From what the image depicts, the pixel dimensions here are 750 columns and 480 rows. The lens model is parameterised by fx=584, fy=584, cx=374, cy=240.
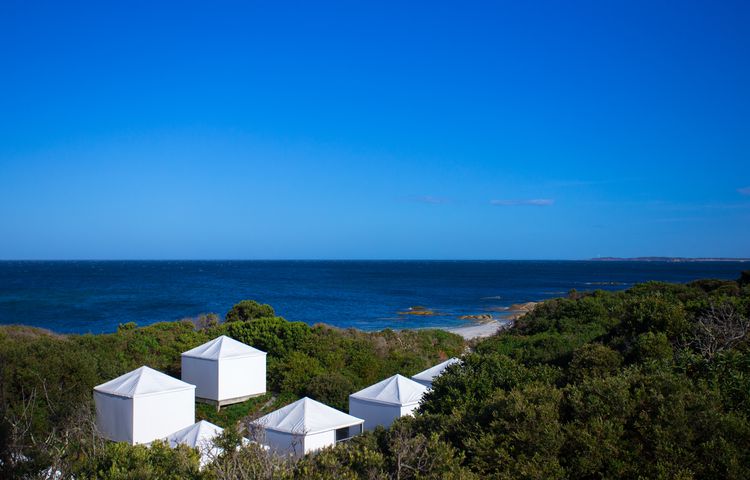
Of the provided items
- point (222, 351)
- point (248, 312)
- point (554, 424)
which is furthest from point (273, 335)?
point (554, 424)

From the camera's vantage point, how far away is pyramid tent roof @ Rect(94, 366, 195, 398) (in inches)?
546

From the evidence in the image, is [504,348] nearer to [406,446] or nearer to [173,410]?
[173,410]

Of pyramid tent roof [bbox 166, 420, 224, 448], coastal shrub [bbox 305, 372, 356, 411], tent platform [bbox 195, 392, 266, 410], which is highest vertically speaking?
pyramid tent roof [bbox 166, 420, 224, 448]

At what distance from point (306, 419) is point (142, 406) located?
406cm

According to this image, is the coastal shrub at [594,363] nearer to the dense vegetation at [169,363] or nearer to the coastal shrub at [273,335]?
the dense vegetation at [169,363]

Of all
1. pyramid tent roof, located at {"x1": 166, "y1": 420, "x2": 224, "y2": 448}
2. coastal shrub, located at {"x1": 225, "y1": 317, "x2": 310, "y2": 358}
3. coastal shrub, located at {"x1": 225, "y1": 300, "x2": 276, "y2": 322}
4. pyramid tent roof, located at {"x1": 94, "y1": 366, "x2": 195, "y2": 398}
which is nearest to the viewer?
pyramid tent roof, located at {"x1": 166, "y1": 420, "x2": 224, "y2": 448}

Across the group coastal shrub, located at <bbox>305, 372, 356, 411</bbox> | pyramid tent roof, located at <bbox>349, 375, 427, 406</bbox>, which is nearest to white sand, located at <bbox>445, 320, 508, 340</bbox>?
coastal shrub, located at <bbox>305, 372, 356, 411</bbox>

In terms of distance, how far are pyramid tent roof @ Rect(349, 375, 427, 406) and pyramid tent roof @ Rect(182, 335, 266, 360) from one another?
3928mm

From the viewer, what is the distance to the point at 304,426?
41.4ft

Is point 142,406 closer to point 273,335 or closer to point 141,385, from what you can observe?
point 141,385

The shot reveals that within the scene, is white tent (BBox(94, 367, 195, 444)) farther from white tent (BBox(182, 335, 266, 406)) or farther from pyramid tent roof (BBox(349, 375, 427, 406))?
pyramid tent roof (BBox(349, 375, 427, 406))

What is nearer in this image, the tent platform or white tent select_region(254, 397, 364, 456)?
white tent select_region(254, 397, 364, 456)

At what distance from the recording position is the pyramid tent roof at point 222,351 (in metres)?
17.1

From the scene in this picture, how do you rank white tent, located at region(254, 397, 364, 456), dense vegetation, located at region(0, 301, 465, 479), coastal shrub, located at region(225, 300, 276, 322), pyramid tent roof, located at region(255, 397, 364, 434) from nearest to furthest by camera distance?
1. dense vegetation, located at region(0, 301, 465, 479)
2. white tent, located at region(254, 397, 364, 456)
3. pyramid tent roof, located at region(255, 397, 364, 434)
4. coastal shrub, located at region(225, 300, 276, 322)
